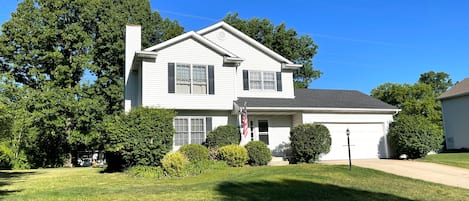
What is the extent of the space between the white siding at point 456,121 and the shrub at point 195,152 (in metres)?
23.4

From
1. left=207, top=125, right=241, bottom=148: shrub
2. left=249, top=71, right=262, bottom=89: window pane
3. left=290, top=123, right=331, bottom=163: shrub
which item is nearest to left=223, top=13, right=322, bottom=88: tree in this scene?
left=249, top=71, right=262, bottom=89: window pane

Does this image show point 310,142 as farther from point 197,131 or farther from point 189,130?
point 189,130

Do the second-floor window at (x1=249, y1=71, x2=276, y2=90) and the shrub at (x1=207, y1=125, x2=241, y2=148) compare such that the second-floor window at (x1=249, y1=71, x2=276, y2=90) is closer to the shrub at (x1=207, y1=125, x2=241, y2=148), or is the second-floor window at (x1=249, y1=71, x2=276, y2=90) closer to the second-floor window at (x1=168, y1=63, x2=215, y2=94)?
the second-floor window at (x1=168, y1=63, x2=215, y2=94)

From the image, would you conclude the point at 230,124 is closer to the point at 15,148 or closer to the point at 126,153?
the point at 126,153

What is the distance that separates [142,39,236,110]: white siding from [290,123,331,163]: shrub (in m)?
3.65

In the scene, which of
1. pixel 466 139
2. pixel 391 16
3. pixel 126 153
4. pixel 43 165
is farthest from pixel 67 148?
pixel 466 139

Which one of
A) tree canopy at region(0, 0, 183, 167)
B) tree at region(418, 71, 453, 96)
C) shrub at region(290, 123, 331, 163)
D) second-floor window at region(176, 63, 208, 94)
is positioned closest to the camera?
shrub at region(290, 123, 331, 163)

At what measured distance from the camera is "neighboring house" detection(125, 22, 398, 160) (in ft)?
56.2

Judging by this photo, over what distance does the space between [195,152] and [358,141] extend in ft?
29.6

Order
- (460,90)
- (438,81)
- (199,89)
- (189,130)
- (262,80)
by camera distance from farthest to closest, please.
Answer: (438,81) < (460,90) < (262,80) < (199,89) < (189,130)

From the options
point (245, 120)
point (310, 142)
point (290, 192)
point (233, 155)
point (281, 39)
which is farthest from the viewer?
point (281, 39)

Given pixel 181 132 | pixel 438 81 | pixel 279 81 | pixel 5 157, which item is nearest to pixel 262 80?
pixel 279 81

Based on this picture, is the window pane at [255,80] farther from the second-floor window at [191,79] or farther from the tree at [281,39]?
the tree at [281,39]

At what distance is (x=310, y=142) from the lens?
16.5m
